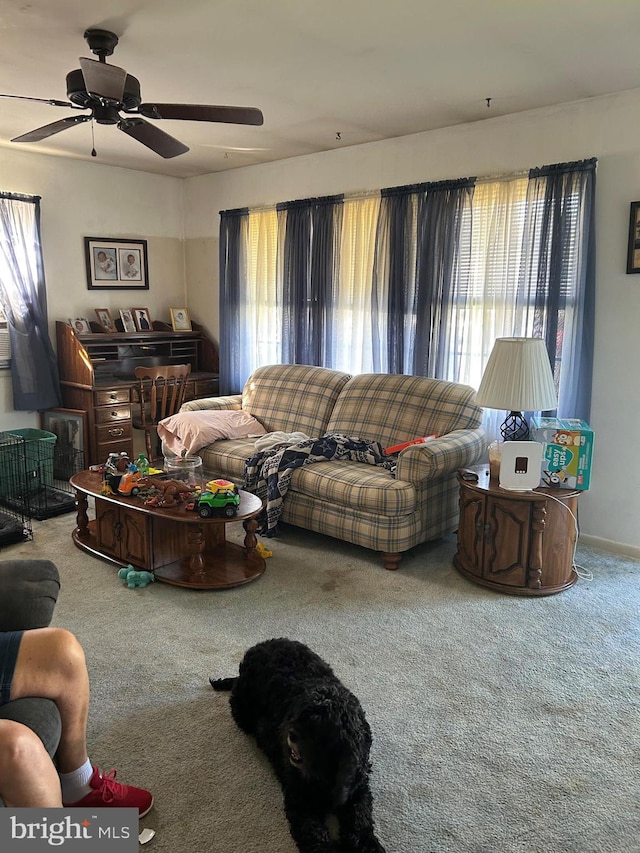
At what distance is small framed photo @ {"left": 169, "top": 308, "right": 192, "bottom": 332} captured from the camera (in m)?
5.85

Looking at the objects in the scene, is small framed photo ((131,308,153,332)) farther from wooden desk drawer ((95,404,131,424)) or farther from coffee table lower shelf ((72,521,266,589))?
coffee table lower shelf ((72,521,266,589))

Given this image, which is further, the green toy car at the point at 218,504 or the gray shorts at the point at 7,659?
the green toy car at the point at 218,504

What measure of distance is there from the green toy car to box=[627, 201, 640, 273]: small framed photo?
240cm

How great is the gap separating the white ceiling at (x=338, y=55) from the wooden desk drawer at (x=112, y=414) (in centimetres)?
195

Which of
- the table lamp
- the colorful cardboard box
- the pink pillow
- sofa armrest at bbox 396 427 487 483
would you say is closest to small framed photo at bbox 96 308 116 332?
the pink pillow

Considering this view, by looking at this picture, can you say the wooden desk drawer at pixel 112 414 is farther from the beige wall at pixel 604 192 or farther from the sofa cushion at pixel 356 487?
the beige wall at pixel 604 192

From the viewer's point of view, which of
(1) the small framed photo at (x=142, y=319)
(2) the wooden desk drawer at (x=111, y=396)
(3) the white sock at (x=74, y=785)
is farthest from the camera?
(1) the small framed photo at (x=142, y=319)

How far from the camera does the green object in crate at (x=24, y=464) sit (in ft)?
14.5

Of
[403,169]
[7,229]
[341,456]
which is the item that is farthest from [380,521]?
[7,229]

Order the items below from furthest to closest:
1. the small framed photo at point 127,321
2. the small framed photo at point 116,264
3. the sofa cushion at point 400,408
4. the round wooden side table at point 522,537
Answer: the small framed photo at point 127,321, the small framed photo at point 116,264, the sofa cushion at point 400,408, the round wooden side table at point 522,537

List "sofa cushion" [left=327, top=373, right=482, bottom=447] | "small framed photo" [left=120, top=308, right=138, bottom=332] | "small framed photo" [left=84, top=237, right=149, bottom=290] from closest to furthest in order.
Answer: "sofa cushion" [left=327, top=373, right=482, bottom=447] < "small framed photo" [left=84, top=237, right=149, bottom=290] < "small framed photo" [left=120, top=308, right=138, bottom=332]

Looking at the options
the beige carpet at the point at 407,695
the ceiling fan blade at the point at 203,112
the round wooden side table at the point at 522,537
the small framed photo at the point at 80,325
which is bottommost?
the beige carpet at the point at 407,695

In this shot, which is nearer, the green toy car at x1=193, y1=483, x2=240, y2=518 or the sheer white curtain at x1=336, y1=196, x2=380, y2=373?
the green toy car at x1=193, y1=483, x2=240, y2=518

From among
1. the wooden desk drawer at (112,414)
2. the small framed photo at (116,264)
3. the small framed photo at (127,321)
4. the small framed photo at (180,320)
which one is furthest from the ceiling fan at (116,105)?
the small framed photo at (180,320)
